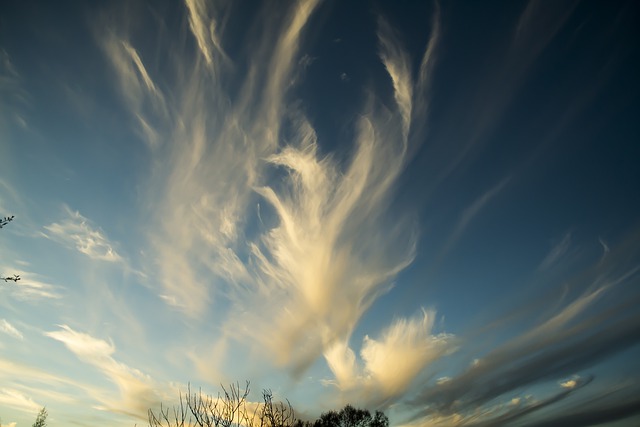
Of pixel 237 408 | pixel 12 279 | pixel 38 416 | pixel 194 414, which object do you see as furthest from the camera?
pixel 38 416

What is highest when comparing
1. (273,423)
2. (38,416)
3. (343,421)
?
(38,416)

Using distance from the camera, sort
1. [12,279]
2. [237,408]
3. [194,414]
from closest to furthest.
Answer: [12,279] → [194,414] → [237,408]

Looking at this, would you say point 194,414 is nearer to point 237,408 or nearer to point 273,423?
point 237,408

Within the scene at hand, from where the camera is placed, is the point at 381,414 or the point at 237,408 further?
the point at 381,414

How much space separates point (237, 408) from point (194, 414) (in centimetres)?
264

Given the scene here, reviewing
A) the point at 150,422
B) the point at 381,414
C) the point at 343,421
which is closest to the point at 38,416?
the point at 343,421

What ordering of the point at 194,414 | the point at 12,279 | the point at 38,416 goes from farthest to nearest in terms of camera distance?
the point at 38,416 → the point at 194,414 → the point at 12,279

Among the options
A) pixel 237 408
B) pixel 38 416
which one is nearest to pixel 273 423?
pixel 237 408

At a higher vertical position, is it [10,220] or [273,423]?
[10,220]

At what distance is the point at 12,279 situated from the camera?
458 inches

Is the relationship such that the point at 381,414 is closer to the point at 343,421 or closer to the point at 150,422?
the point at 343,421

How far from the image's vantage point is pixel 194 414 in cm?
1653

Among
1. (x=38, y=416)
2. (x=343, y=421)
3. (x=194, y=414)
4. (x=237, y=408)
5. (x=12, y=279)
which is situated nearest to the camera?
(x=12, y=279)

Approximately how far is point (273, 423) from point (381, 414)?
164 ft
